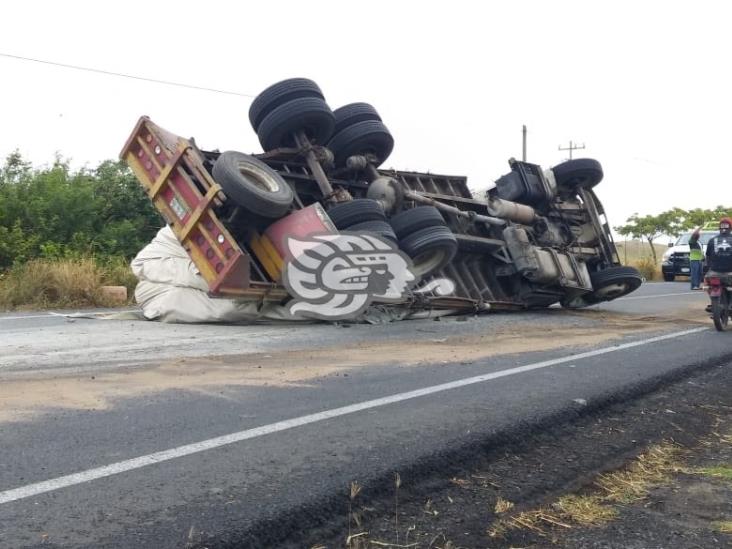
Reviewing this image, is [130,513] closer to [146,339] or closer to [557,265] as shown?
[146,339]

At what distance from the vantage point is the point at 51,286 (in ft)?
37.0

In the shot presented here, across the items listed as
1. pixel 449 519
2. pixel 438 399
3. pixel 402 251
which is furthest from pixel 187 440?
pixel 402 251

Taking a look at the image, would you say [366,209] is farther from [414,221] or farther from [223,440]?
[223,440]

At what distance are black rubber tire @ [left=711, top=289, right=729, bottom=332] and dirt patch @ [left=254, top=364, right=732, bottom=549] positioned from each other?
5.17m

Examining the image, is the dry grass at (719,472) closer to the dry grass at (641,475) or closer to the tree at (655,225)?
the dry grass at (641,475)

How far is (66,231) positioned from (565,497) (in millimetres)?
13598

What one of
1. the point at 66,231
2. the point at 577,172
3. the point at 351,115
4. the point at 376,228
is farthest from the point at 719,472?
the point at 66,231

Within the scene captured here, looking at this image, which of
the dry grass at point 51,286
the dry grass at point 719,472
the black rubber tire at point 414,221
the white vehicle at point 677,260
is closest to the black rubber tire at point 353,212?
the black rubber tire at point 414,221

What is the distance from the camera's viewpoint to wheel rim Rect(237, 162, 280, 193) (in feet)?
28.7

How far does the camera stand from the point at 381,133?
409 inches

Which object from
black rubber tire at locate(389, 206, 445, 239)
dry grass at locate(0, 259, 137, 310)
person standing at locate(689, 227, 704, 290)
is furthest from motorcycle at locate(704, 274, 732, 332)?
dry grass at locate(0, 259, 137, 310)

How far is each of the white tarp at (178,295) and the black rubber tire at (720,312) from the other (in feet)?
17.7

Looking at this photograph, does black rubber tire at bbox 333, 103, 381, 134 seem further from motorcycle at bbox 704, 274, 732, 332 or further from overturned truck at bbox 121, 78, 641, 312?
motorcycle at bbox 704, 274, 732, 332

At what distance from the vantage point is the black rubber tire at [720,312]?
9.27 meters
